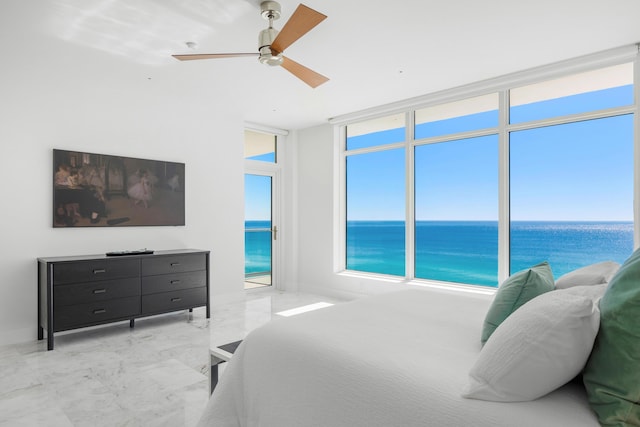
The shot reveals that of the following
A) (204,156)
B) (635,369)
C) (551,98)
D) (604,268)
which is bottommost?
(635,369)

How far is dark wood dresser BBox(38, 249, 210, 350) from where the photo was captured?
133 inches

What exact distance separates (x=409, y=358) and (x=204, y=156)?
424cm

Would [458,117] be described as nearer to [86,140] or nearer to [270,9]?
[270,9]

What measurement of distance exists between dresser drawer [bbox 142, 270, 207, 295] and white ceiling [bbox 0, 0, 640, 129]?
212cm

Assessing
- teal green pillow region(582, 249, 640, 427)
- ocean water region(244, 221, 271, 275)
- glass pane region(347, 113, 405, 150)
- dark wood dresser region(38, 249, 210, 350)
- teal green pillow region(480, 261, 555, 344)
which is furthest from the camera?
ocean water region(244, 221, 271, 275)

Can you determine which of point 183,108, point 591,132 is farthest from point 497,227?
point 183,108

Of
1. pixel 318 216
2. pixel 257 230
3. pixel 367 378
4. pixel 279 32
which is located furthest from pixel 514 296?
pixel 257 230

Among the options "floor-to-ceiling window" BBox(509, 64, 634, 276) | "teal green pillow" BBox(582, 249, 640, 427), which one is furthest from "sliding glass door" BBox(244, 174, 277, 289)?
"teal green pillow" BBox(582, 249, 640, 427)

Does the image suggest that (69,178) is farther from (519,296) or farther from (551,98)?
(551,98)

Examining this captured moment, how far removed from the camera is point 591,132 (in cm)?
380

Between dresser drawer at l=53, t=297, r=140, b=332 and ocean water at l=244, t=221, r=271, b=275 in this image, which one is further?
ocean water at l=244, t=221, r=271, b=275

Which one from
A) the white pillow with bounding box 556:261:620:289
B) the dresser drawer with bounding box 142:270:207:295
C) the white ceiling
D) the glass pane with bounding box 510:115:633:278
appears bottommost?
the dresser drawer with bounding box 142:270:207:295

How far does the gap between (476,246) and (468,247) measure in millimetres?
134

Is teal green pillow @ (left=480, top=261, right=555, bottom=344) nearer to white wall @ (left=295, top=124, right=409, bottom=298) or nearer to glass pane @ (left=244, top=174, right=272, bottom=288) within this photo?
white wall @ (left=295, top=124, right=409, bottom=298)
